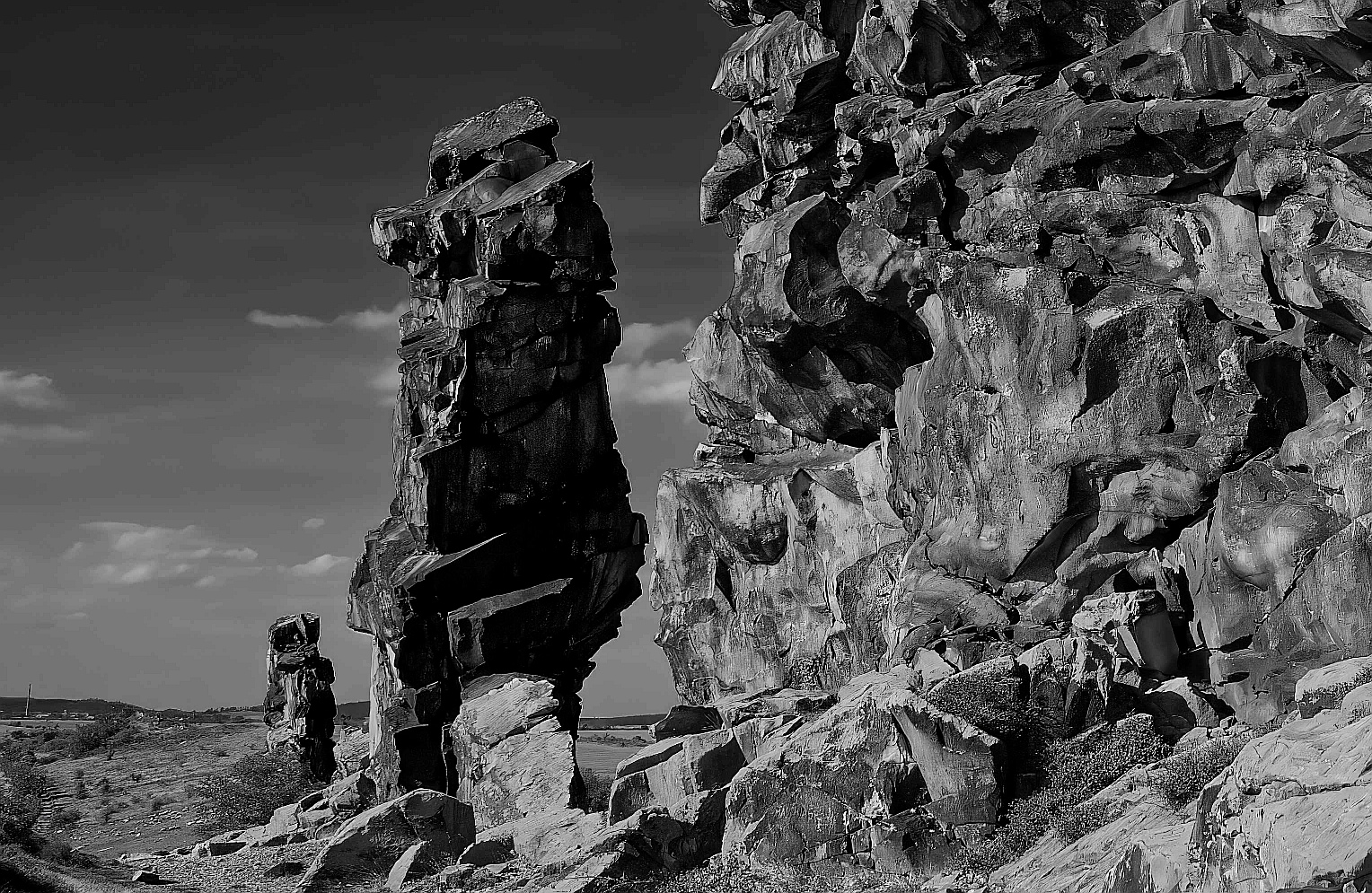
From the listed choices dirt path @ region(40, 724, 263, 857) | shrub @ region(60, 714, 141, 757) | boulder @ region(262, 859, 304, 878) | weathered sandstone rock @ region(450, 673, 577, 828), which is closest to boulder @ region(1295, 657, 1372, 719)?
weathered sandstone rock @ region(450, 673, 577, 828)

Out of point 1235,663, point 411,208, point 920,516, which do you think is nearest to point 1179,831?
point 1235,663

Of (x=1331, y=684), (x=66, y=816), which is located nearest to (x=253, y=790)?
(x=66, y=816)

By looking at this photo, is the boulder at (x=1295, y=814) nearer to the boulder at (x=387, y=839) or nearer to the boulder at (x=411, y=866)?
the boulder at (x=411, y=866)

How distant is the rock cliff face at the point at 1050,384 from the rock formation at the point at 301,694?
824 inches

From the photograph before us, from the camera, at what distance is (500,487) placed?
45969 mm

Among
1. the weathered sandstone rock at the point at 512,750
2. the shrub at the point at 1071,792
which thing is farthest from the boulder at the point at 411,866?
the shrub at the point at 1071,792

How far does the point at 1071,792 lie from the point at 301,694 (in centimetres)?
4029

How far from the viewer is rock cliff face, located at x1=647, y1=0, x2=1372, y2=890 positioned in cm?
2605

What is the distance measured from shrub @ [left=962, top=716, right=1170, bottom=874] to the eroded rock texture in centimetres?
2272

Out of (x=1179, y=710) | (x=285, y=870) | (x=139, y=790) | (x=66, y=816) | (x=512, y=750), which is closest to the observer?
(x=1179, y=710)

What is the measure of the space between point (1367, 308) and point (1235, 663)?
25.2 ft

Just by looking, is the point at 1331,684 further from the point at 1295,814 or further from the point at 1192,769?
the point at 1295,814

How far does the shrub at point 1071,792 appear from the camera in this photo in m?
22.5

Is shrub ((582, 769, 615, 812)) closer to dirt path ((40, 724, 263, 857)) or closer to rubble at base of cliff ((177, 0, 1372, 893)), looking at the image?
rubble at base of cliff ((177, 0, 1372, 893))
